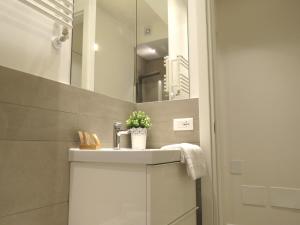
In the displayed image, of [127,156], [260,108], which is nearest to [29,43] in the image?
[127,156]

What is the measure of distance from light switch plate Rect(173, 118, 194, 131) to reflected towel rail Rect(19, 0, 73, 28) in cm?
95

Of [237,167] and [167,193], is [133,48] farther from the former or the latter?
[237,167]

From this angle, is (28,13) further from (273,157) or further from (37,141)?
(273,157)

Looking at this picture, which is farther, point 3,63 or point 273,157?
point 273,157

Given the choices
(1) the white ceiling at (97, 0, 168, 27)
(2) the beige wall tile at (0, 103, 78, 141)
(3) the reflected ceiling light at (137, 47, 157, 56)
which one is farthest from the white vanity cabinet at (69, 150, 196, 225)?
(1) the white ceiling at (97, 0, 168, 27)

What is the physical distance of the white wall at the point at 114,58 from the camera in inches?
73.4

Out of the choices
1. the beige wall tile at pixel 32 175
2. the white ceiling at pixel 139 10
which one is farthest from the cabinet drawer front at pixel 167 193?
the white ceiling at pixel 139 10

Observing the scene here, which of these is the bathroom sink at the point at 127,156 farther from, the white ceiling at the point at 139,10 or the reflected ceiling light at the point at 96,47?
the white ceiling at the point at 139,10

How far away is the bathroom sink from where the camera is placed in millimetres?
1011

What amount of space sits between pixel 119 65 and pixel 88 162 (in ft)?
3.54

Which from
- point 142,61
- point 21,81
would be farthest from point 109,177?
point 142,61

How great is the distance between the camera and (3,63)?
1.10 metres

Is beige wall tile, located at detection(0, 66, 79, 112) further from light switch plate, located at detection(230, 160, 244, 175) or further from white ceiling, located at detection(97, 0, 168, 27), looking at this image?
light switch plate, located at detection(230, 160, 244, 175)

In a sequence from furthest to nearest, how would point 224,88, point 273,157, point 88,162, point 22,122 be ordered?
point 224,88 → point 273,157 → point 88,162 → point 22,122
